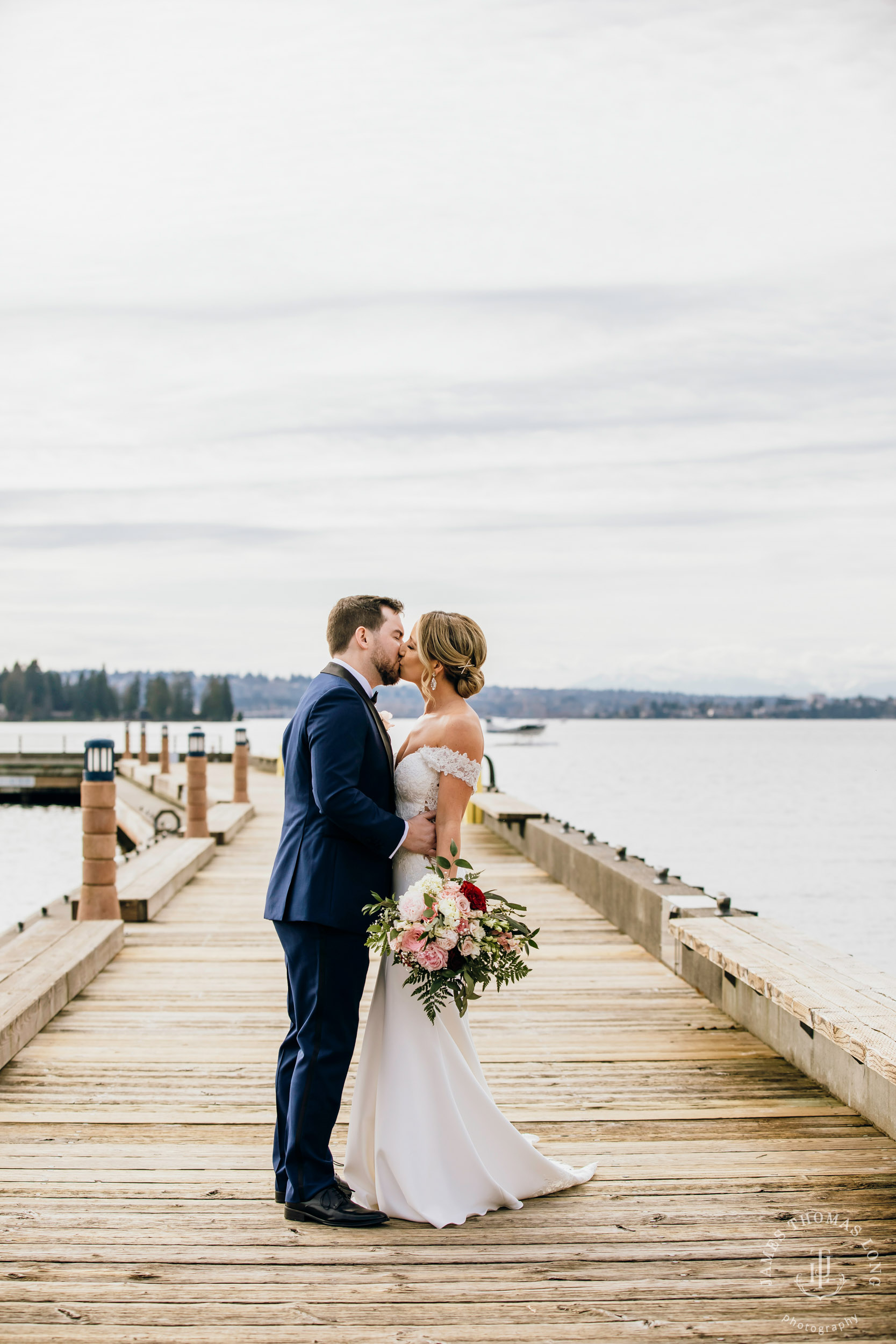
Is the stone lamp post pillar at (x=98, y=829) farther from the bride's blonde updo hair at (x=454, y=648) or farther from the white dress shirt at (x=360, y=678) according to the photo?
the bride's blonde updo hair at (x=454, y=648)

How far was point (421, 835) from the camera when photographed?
12.7ft

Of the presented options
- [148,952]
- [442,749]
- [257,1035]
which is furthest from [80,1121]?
[148,952]

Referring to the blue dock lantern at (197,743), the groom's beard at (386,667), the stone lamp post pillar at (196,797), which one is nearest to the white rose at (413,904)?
the groom's beard at (386,667)

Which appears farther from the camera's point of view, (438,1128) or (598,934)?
(598,934)

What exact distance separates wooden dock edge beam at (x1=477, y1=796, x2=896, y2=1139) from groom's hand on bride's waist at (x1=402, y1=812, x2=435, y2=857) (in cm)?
170

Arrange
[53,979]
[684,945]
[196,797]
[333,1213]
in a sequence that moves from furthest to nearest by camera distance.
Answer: [196,797] < [684,945] < [53,979] < [333,1213]

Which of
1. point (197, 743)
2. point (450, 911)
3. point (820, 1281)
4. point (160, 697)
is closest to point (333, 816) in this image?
point (450, 911)

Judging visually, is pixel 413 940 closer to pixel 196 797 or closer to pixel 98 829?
pixel 98 829

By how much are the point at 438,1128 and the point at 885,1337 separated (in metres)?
1.38

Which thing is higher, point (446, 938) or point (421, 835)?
point (421, 835)

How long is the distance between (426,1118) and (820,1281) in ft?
4.03

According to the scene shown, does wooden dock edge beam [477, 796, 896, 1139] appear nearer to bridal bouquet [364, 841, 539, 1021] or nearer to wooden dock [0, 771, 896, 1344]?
wooden dock [0, 771, 896, 1344]

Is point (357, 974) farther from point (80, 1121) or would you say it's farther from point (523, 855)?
point (523, 855)

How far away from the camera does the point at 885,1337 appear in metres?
3.01
